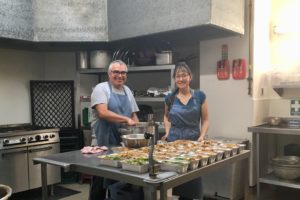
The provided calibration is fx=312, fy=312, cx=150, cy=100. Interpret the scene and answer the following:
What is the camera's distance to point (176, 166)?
1579 millimetres

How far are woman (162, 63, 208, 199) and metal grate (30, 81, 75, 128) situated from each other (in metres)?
2.14

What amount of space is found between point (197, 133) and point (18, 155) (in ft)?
6.41

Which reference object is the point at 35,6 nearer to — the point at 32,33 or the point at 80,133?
the point at 32,33

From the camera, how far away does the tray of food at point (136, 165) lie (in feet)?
5.11

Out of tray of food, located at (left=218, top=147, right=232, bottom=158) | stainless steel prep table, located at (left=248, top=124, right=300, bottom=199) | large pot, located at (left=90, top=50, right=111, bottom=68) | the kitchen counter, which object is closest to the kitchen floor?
stainless steel prep table, located at (left=248, top=124, right=300, bottom=199)

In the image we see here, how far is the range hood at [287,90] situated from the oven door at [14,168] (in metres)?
2.76

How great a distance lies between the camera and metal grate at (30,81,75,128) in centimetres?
412

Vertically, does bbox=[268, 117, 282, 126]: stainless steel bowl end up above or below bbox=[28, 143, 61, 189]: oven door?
above

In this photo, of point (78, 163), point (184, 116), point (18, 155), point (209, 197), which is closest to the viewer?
point (78, 163)

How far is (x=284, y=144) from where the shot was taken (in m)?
3.48

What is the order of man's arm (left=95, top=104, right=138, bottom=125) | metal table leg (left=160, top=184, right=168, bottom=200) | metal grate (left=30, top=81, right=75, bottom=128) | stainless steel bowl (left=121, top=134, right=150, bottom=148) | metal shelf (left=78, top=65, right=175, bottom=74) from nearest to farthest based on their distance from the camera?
metal table leg (left=160, top=184, right=168, bottom=200)
stainless steel bowl (left=121, top=134, right=150, bottom=148)
man's arm (left=95, top=104, right=138, bottom=125)
metal shelf (left=78, top=65, right=175, bottom=74)
metal grate (left=30, top=81, right=75, bottom=128)

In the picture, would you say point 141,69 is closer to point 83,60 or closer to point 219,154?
point 83,60

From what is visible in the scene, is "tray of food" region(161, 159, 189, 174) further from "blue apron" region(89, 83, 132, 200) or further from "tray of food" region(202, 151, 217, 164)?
"blue apron" region(89, 83, 132, 200)

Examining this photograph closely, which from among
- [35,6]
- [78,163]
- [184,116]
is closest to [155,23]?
[184,116]
